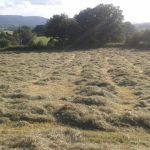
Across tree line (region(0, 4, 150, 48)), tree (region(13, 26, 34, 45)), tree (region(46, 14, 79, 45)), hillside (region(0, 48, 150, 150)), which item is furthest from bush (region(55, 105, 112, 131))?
tree (region(13, 26, 34, 45))

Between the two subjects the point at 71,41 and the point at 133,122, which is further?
the point at 71,41

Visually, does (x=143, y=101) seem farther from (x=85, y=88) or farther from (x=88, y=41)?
(x=88, y=41)

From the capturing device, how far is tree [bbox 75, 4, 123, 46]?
258ft

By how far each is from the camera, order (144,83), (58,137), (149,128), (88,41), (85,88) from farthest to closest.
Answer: (88,41), (144,83), (85,88), (149,128), (58,137)

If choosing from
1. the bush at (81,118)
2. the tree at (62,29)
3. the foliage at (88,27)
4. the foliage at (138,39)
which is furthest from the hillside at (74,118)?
the tree at (62,29)

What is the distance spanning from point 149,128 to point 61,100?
Result: 612 cm

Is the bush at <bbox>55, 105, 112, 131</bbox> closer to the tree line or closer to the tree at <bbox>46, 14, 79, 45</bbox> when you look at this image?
the tree line

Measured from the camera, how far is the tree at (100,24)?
3091 inches

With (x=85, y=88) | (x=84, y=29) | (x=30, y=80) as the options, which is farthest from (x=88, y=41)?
(x=85, y=88)

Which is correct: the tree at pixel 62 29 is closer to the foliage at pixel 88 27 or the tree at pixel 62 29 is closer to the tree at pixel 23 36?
the foliage at pixel 88 27

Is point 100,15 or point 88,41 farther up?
point 100,15

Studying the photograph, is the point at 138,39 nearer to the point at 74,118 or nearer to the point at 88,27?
the point at 88,27

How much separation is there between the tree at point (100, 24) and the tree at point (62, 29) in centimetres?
170

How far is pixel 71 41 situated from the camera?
79.6 meters
